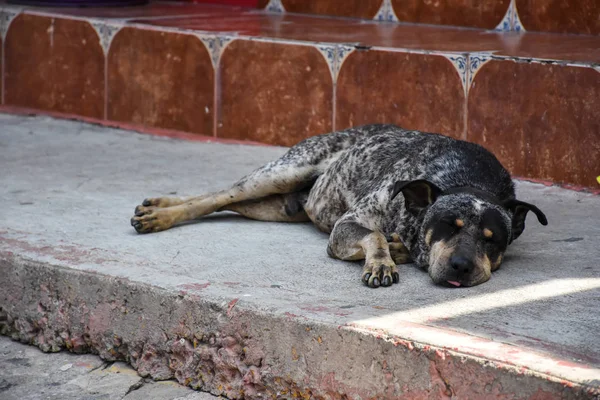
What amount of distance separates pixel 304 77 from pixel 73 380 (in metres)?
3.00

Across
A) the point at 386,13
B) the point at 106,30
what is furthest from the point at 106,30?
the point at 386,13

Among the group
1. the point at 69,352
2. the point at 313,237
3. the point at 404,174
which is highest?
the point at 404,174

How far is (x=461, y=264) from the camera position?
151 inches

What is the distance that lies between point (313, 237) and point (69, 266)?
1.17 meters

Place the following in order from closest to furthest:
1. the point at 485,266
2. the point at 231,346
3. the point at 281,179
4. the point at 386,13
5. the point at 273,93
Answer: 1. the point at 231,346
2. the point at 485,266
3. the point at 281,179
4. the point at 273,93
5. the point at 386,13

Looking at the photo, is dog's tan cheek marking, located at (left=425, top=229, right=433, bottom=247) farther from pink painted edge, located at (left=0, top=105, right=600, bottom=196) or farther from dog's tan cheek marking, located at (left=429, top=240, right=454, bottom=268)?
pink painted edge, located at (left=0, top=105, right=600, bottom=196)

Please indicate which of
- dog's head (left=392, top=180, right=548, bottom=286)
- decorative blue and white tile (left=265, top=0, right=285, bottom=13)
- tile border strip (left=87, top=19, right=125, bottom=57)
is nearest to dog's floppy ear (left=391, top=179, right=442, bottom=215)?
dog's head (left=392, top=180, right=548, bottom=286)

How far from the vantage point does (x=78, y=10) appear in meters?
7.73

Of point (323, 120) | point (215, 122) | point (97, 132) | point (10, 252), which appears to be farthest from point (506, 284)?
point (97, 132)

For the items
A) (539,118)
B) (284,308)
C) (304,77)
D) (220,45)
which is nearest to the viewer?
(284,308)

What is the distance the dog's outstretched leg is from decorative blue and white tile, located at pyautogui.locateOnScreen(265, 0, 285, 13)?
4.00 meters

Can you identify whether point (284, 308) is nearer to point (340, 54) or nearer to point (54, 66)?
point (340, 54)

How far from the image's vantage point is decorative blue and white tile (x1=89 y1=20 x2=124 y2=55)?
7156 millimetres

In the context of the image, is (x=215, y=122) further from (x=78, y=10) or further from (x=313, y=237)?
(x=313, y=237)
